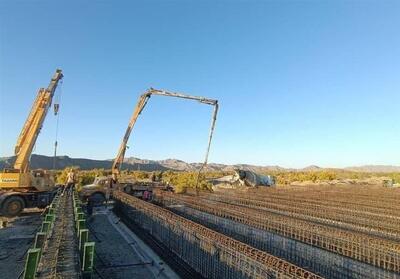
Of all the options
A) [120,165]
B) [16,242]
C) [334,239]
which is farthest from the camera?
[120,165]

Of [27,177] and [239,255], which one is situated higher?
[27,177]

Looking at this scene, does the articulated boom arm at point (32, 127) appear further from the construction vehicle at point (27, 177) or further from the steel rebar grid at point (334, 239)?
the steel rebar grid at point (334, 239)

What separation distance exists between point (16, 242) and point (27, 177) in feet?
20.3

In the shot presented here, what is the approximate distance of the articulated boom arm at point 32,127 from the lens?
17.0 m

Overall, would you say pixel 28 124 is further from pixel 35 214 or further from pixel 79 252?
pixel 79 252

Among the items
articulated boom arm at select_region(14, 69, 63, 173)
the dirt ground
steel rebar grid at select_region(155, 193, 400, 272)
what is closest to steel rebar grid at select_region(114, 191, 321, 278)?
steel rebar grid at select_region(155, 193, 400, 272)

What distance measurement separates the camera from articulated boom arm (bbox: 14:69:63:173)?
17.0 m

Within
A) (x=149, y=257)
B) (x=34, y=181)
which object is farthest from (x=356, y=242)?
(x=34, y=181)

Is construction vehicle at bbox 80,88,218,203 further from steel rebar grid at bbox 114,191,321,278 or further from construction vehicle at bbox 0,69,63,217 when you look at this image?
Result: steel rebar grid at bbox 114,191,321,278

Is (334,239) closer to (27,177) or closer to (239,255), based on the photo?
(239,255)

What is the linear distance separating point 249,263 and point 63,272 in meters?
2.93

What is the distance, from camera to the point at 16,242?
37.7 ft

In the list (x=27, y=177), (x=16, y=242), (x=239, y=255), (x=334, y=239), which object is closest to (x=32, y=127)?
(x=27, y=177)

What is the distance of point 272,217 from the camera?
11.2m
